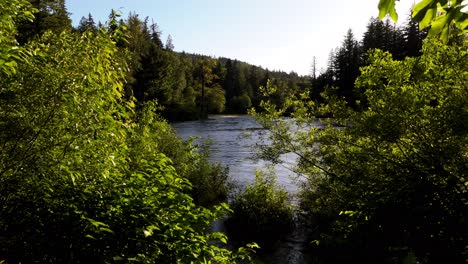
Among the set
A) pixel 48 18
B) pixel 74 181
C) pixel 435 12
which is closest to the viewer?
pixel 435 12

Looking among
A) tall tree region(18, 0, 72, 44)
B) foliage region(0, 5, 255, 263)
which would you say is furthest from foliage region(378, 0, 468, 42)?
tall tree region(18, 0, 72, 44)

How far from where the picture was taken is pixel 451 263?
5852 millimetres

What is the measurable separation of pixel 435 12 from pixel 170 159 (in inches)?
169

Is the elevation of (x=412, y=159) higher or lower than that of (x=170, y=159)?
lower

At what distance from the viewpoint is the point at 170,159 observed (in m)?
5.38

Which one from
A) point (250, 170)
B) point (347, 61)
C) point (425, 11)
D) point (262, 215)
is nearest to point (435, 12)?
point (425, 11)

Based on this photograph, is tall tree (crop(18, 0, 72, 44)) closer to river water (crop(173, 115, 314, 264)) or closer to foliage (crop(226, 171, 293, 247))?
river water (crop(173, 115, 314, 264))

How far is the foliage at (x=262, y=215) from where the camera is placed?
14125mm

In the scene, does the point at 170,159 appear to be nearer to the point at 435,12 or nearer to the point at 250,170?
the point at 435,12

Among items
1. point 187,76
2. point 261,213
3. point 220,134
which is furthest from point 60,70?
point 187,76

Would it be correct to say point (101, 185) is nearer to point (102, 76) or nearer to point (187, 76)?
point (102, 76)

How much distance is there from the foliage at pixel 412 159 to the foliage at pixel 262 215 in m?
5.70

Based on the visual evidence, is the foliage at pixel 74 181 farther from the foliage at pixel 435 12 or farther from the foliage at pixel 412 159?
the foliage at pixel 412 159

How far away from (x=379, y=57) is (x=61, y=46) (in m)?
6.23
